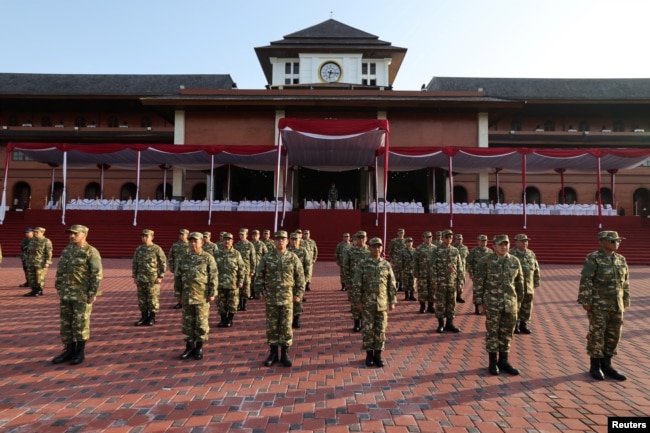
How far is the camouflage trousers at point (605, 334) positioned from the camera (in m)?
4.53

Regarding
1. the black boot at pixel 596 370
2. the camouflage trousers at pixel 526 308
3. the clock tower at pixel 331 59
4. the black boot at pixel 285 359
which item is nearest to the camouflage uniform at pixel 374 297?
the black boot at pixel 285 359

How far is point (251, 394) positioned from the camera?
3973 mm

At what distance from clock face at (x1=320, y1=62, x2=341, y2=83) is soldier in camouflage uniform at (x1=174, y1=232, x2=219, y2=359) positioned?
25755 mm

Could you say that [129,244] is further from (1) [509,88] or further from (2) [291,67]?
(1) [509,88]

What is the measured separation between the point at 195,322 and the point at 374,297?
2419mm

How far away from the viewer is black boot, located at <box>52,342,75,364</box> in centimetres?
480

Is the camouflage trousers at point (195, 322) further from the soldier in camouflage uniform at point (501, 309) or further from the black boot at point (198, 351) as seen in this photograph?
the soldier in camouflage uniform at point (501, 309)

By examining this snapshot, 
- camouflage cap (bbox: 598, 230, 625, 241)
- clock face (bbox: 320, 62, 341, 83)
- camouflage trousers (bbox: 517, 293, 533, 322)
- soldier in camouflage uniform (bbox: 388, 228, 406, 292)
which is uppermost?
clock face (bbox: 320, 62, 341, 83)

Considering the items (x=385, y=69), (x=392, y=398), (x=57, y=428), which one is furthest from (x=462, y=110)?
(x=57, y=428)

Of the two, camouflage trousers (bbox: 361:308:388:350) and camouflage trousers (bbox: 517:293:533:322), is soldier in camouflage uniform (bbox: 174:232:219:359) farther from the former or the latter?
camouflage trousers (bbox: 517:293:533:322)

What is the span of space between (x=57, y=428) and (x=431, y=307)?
6.38 meters

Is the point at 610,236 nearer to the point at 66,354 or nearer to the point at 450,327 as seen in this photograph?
the point at 450,327

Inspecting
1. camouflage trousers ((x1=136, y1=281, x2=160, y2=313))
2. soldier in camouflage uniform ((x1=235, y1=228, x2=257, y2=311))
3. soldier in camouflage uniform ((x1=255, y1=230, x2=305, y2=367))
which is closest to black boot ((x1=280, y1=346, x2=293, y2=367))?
soldier in camouflage uniform ((x1=255, y1=230, x2=305, y2=367))

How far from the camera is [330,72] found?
2880 centimetres
